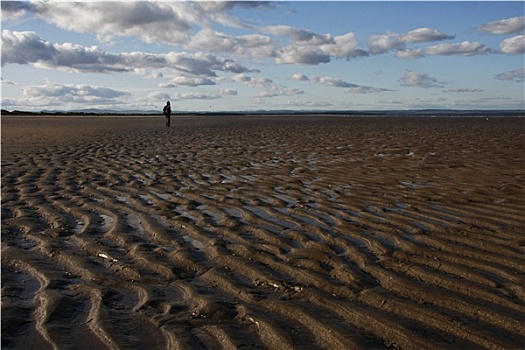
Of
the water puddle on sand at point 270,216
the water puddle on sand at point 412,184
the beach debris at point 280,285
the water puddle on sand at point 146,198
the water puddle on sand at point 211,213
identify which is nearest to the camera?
the beach debris at point 280,285

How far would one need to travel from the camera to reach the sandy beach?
335cm

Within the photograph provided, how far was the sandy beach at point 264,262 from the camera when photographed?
3.35m

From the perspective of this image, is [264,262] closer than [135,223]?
Yes

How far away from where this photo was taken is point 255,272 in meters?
4.49

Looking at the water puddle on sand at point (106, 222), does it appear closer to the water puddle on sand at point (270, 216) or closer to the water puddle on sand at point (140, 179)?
the water puddle on sand at point (270, 216)

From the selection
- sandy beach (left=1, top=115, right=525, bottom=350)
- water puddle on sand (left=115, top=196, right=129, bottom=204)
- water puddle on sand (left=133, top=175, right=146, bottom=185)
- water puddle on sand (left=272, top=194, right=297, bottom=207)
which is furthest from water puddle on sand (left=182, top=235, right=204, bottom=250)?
water puddle on sand (left=133, top=175, right=146, bottom=185)

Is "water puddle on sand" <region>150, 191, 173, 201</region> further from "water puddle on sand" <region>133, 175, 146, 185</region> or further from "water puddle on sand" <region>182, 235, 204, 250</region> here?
"water puddle on sand" <region>182, 235, 204, 250</region>

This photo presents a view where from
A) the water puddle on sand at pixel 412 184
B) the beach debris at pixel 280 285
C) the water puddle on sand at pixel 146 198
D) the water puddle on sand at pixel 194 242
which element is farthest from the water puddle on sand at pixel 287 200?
the beach debris at pixel 280 285

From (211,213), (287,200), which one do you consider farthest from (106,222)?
(287,200)

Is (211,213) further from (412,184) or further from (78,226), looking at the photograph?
(412,184)

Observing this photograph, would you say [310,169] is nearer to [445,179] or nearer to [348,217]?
[445,179]

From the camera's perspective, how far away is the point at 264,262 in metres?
4.76

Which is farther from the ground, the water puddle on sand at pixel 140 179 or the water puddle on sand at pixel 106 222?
the water puddle on sand at pixel 140 179

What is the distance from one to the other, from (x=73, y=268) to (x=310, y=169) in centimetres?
742
